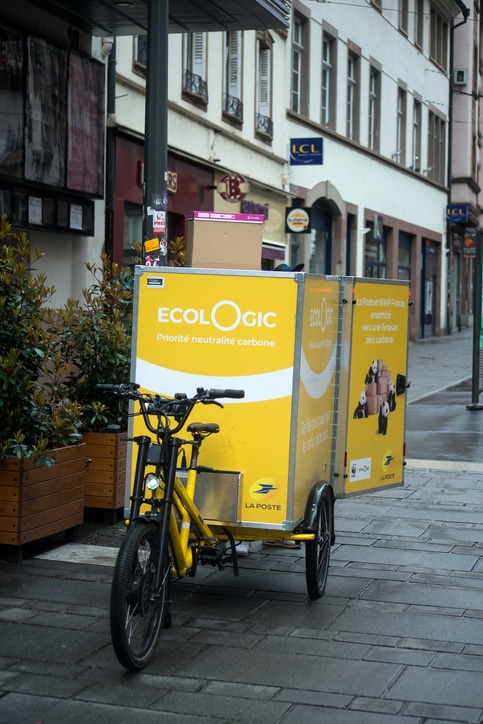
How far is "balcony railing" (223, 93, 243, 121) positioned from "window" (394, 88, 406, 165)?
12591 mm

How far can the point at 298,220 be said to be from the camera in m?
24.4

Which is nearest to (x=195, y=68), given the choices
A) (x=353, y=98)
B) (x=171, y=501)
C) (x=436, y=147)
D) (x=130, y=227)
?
(x=130, y=227)

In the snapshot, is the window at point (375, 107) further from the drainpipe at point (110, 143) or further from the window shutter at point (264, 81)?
the drainpipe at point (110, 143)

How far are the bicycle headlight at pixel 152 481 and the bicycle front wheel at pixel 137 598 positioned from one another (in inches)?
6.7

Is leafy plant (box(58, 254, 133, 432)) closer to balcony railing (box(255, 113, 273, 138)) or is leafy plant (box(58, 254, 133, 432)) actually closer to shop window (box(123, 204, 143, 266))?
shop window (box(123, 204, 143, 266))

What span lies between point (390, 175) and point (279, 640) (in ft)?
92.6

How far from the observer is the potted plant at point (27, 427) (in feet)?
23.1

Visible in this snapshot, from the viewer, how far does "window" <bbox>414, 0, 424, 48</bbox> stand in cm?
3512

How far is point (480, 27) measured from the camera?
46.4m

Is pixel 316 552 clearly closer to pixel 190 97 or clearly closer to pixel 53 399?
pixel 53 399

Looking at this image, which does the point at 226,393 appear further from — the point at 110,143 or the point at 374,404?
the point at 110,143

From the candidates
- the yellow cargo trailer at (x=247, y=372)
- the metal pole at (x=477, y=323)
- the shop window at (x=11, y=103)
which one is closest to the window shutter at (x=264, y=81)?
the metal pole at (x=477, y=323)

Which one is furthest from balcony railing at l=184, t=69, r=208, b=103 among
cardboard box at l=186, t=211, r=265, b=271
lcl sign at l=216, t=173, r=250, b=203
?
cardboard box at l=186, t=211, r=265, b=271

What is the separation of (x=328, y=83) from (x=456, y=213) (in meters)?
13.3
